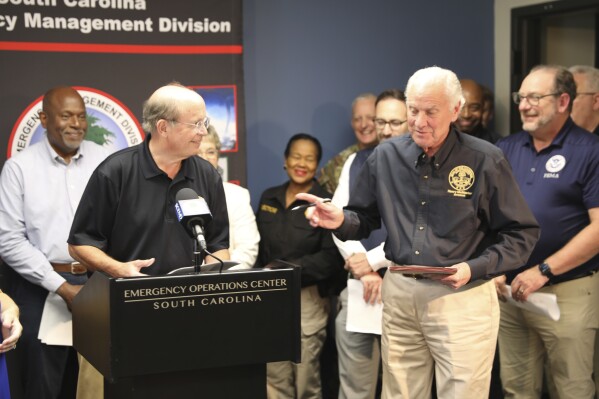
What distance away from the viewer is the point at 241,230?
4.32 m

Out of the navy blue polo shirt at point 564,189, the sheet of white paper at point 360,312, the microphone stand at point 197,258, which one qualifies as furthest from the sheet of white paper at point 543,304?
the microphone stand at point 197,258

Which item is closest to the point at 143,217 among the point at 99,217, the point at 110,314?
the point at 99,217

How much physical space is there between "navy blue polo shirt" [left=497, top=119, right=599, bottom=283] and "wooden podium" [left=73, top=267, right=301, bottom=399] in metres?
1.70

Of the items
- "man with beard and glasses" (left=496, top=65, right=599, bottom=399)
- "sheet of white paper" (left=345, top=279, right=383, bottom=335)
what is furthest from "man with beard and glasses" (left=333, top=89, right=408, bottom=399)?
"man with beard and glasses" (left=496, top=65, right=599, bottom=399)

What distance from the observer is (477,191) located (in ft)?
9.78

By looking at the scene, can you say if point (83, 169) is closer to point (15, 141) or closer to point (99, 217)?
point (15, 141)

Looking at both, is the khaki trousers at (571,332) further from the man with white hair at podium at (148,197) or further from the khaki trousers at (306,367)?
the man with white hair at podium at (148,197)

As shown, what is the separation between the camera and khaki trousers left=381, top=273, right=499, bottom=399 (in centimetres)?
298

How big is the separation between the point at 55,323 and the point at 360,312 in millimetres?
1510

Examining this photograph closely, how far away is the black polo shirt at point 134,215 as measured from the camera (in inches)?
116

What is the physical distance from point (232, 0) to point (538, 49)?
2283 millimetres

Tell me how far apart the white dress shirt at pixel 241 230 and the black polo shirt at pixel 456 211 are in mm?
1270

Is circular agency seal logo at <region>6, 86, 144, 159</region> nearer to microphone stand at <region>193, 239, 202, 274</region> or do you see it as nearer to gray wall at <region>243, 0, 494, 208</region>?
gray wall at <region>243, 0, 494, 208</region>

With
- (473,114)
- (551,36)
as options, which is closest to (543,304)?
(473,114)
